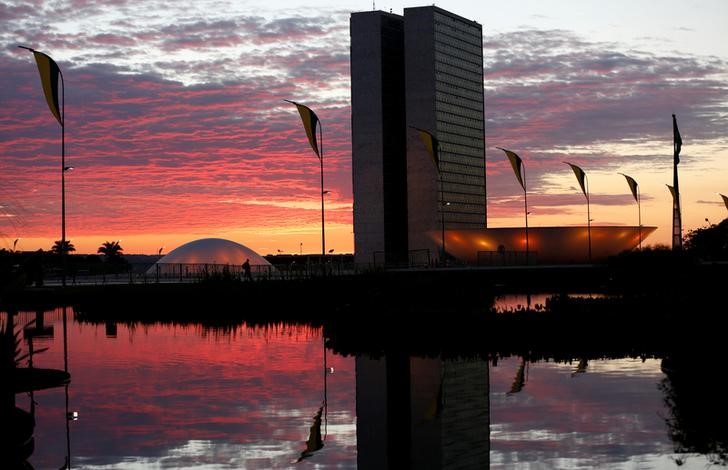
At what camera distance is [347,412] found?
2039 cm

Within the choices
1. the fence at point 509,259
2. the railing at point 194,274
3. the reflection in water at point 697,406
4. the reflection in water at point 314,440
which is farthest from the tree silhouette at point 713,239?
the reflection in water at point 314,440

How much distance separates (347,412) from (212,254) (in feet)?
263

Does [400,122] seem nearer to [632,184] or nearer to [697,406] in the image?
[632,184]

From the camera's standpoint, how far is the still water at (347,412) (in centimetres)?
1572

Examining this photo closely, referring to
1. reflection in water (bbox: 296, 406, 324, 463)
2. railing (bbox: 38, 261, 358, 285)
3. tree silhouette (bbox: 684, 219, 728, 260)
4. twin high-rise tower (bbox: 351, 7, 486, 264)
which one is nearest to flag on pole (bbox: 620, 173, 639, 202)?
tree silhouette (bbox: 684, 219, 728, 260)

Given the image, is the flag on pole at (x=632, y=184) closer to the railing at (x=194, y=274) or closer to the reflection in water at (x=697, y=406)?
the railing at (x=194, y=274)

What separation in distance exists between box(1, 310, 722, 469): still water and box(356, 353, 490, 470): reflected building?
0.04 metres

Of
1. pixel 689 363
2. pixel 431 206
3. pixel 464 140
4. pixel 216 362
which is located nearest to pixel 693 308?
pixel 689 363

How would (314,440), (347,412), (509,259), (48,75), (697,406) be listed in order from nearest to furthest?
(314,440)
(697,406)
(347,412)
(48,75)
(509,259)

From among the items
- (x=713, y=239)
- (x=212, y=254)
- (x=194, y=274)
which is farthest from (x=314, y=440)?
(x=713, y=239)

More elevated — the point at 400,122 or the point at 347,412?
the point at 400,122

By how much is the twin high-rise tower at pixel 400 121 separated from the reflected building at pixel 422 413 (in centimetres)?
14165

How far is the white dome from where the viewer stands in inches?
3863

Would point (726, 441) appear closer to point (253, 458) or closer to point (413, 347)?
point (253, 458)
